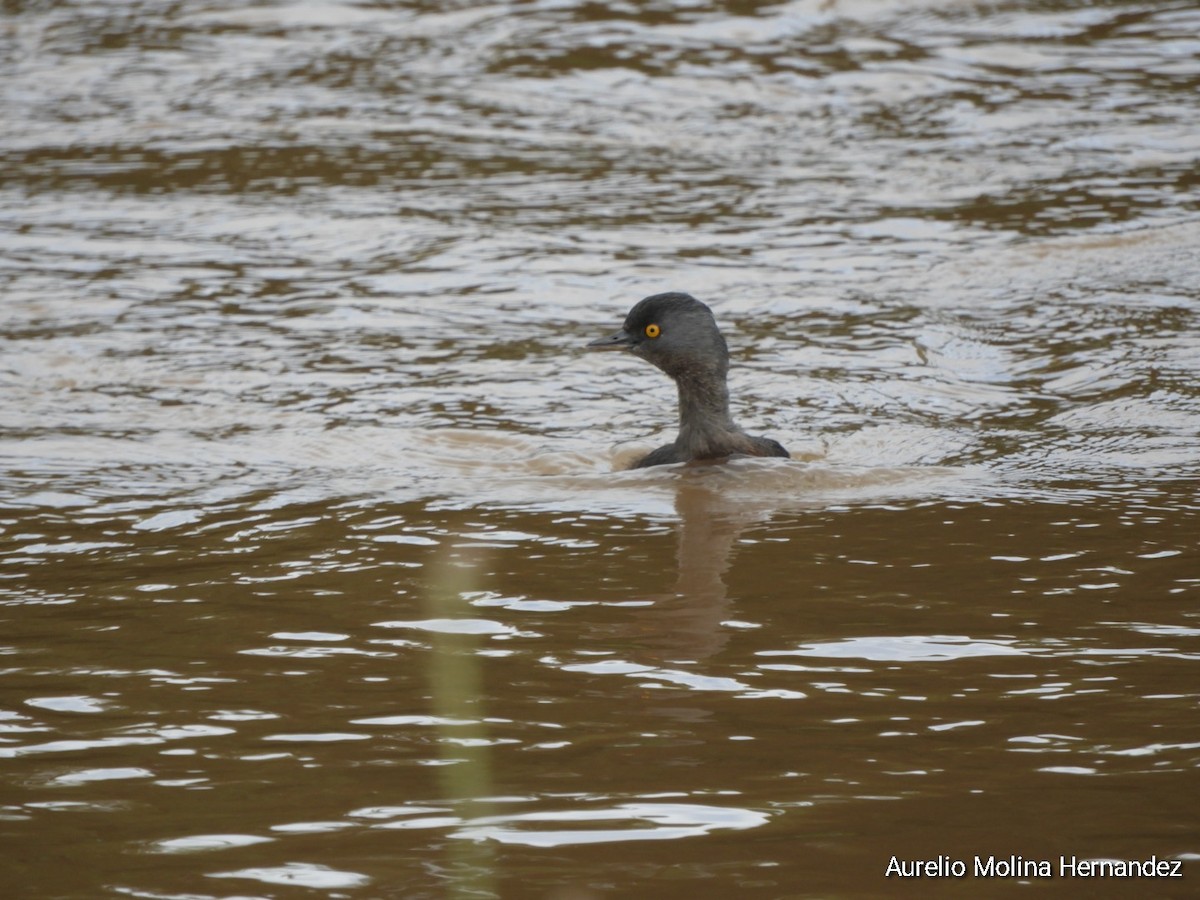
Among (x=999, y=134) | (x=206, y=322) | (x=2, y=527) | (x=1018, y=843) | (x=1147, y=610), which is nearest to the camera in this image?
(x=1018, y=843)

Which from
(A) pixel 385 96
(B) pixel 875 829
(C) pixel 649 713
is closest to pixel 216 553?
(C) pixel 649 713

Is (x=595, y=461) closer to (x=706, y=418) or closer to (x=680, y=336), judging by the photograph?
(x=706, y=418)

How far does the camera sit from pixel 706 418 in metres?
7.94

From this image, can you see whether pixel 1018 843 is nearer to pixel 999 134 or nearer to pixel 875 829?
pixel 875 829

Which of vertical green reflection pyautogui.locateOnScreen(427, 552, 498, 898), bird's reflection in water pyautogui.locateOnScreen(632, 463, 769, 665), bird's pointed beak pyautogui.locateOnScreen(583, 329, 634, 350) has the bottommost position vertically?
bird's reflection in water pyautogui.locateOnScreen(632, 463, 769, 665)

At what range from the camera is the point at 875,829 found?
12.3 feet

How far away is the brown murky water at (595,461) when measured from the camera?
3.88 metres

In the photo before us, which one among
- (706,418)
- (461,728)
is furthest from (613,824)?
(706,418)

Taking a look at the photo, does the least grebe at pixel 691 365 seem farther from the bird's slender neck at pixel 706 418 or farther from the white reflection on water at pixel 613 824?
the white reflection on water at pixel 613 824

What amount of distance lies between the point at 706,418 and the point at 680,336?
0.40 m

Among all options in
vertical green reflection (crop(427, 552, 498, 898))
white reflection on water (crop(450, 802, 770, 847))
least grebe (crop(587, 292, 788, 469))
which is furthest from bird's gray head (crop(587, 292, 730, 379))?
white reflection on water (crop(450, 802, 770, 847))

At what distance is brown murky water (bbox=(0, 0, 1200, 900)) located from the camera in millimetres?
3881

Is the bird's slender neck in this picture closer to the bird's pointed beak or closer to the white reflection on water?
the bird's pointed beak

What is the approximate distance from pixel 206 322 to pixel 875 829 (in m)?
7.55
